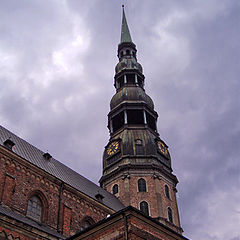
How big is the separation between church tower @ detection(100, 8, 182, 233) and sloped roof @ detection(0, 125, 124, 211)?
306 centimetres

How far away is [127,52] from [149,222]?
38911mm

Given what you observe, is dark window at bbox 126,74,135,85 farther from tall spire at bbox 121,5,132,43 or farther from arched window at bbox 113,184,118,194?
arched window at bbox 113,184,118,194

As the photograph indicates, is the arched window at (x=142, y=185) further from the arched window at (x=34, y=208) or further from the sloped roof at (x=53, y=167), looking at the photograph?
the arched window at (x=34, y=208)

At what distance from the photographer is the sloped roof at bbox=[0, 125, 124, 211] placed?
86.7ft

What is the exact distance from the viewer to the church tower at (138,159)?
35.2m

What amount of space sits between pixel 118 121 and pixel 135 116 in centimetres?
218

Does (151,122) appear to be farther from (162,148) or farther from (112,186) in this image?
(112,186)

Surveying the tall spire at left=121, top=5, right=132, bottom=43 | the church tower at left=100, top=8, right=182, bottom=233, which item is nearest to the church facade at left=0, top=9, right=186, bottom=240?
the church tower at left=100, top=8, right=182, bottom=233

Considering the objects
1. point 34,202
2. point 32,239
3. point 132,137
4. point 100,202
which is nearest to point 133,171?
point 132,137

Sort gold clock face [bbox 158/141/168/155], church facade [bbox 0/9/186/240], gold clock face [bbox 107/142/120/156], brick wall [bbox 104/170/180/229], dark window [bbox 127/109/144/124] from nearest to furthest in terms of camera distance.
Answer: church facade [bbox 0/9/186/240], brick wall [bbox 104/170/180/229], gold clock face [bbox 107/142/120/156], gold clock face [bbox 158/141/168/155], dark window [bbox 127/109/144/124]

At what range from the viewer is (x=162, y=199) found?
3534 cm

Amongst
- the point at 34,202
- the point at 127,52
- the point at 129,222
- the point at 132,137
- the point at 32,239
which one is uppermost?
the point at 127,52

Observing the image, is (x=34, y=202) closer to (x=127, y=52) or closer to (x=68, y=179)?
(x=68, y=179)

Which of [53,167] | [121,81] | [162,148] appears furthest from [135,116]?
[53,167]
